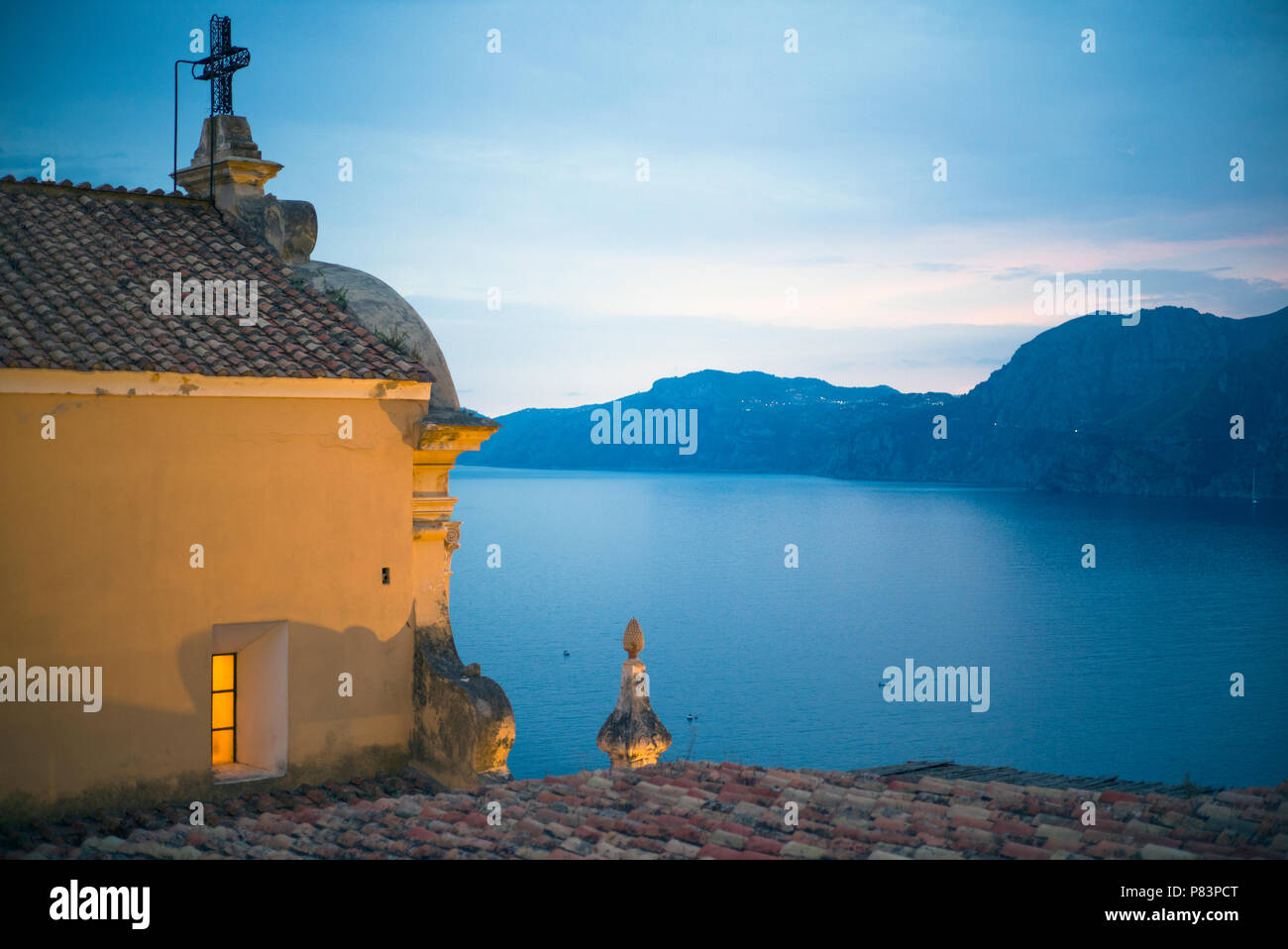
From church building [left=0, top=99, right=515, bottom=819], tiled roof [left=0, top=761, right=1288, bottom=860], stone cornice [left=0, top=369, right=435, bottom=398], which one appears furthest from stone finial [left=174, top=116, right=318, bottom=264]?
tiled roof [left=0, top=761, right=1288, bottom=860]

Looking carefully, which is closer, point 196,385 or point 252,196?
point 196,385

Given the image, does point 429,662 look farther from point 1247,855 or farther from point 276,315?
point 1247,855

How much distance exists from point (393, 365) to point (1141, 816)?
332 inches

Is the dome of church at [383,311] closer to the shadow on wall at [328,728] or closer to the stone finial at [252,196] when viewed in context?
the stone finial at [252,196]

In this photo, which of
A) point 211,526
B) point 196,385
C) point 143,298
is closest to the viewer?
point 196,385

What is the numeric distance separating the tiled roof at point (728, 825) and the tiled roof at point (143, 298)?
4451 millimetres

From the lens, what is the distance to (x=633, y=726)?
41.3 ft

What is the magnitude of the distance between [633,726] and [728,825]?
412 centimetres

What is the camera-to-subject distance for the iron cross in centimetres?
1576

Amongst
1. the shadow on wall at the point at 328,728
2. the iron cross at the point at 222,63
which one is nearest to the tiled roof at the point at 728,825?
the shadow on wall at the point at 328,728

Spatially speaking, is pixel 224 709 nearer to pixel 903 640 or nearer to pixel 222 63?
pixel 222 63

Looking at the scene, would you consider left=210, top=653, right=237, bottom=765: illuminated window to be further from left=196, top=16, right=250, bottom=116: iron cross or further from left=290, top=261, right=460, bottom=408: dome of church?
left=196, top=16, right=250, bottom=116: iron cross

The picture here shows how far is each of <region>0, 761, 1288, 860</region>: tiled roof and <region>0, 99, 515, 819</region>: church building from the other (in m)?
1.26

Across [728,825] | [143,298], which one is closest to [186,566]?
[143,298]
